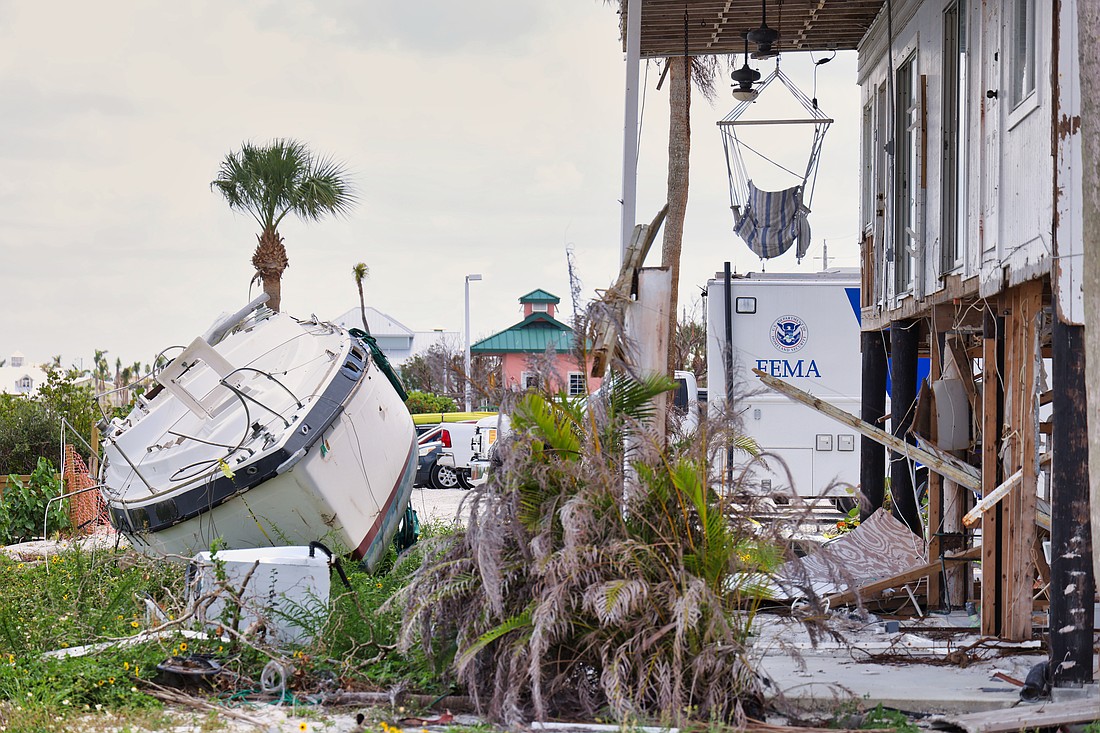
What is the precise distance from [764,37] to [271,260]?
1660 centimetres

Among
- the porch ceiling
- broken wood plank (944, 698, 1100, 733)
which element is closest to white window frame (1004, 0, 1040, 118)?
broken wood plank (944, 698, 1100, 733)

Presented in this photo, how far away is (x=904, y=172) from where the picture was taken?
11.3 m

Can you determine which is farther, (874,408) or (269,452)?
(874,408)

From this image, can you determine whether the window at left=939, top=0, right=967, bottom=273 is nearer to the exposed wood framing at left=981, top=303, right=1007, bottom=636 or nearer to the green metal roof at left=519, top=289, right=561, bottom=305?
the exposed wood framing at left=981, top=303, right=1007, bottom=636

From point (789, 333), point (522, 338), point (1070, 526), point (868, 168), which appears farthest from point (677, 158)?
point (522, 338)

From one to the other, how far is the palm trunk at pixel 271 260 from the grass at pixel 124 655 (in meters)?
16.6

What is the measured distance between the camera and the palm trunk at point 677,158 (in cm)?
1864

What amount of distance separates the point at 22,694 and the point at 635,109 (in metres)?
5.92

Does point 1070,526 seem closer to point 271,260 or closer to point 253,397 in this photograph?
point 253,397

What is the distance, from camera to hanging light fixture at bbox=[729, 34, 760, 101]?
1201 cm

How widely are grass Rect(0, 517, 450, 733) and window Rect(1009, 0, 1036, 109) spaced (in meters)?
5.34

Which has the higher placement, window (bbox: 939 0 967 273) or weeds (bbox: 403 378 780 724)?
window (bbox: 939 0 967 273)

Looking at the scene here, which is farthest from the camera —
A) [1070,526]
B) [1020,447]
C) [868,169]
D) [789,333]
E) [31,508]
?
[789,333]

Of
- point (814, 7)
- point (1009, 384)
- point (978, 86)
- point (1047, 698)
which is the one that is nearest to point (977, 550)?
point (1009, 384)
